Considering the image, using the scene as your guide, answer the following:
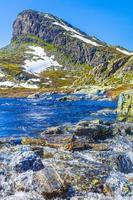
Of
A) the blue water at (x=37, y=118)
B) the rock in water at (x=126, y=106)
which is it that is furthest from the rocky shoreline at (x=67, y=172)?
the rock in water at (x=126, y=106)

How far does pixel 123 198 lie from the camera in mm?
20312

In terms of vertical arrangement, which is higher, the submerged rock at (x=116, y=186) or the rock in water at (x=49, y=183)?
the rock in water at (x=49, y=183)

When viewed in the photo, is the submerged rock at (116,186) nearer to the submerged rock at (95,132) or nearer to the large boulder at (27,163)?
the large boulder at (27,163)

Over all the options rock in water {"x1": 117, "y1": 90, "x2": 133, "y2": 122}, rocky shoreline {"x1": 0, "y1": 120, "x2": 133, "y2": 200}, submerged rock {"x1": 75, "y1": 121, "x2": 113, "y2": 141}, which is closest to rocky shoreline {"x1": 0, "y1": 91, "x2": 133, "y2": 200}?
rocky shoreline {"x1": 0, "y1": 120, "x2": 133, "y2": 200}

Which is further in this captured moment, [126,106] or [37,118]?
[37,118]

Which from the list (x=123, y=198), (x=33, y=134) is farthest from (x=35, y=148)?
(x=33, y=134)

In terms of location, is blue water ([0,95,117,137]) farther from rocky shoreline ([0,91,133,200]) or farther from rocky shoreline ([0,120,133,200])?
rocky shoreline ([0,120,133,200])

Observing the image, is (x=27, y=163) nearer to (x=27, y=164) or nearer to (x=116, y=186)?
(x=27, y=164)

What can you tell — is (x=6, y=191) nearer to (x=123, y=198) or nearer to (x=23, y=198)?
(x=23, y=198)

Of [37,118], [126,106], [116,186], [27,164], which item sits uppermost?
[126,106]

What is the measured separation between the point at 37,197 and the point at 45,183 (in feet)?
3.56

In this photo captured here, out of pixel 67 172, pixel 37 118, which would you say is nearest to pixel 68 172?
pixel 67 172

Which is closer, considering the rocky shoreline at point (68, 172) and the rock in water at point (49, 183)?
the rock in water at point (49, 183)

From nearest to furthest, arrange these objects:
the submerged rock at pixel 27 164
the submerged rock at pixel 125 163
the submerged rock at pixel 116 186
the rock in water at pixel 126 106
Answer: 1. the submerged rock at pixel 116 186
2. the submerged rock at pixel 27 164
3. the submerged rock at pixel 125 163
4. the rock in water at pixel 126 106
